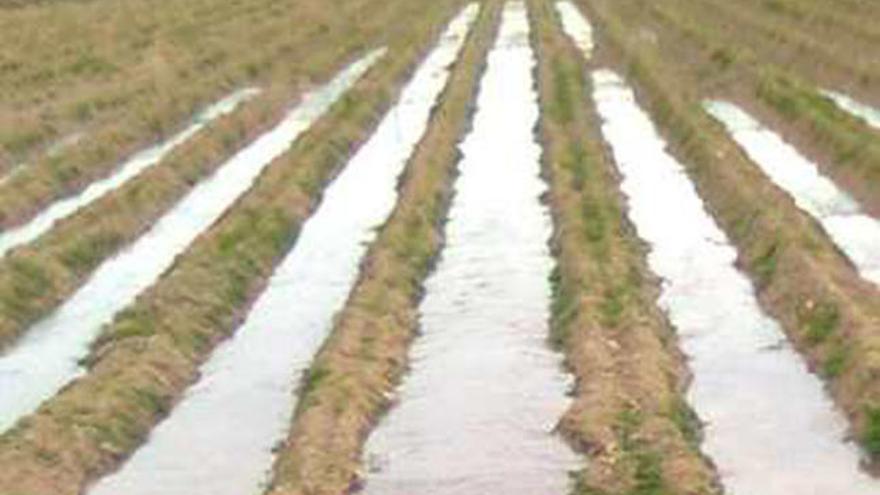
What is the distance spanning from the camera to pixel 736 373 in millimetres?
18344

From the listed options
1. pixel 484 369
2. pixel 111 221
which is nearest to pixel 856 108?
pixel 111 221

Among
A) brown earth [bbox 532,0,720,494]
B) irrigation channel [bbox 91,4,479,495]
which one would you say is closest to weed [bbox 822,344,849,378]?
brown earth [bbox 532,0,720,494]

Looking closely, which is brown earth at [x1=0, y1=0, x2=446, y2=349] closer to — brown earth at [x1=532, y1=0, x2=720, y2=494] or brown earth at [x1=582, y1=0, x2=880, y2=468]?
brown earth at [x1=532, y1=0, x2=720, y2=494]

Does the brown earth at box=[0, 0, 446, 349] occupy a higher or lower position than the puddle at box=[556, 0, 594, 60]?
higher

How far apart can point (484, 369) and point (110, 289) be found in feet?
23.3

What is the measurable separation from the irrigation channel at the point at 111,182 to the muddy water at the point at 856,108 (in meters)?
→ 12.7

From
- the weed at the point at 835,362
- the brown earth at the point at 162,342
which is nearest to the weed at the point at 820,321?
the weed at the point at 835,362

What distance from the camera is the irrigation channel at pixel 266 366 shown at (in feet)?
53.9

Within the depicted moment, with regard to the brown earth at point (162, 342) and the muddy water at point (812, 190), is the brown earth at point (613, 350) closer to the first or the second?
the muddy water at point (812, 190)

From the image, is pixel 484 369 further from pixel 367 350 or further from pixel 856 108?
pixel 856 108

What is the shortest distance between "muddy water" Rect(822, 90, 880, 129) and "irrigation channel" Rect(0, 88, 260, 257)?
1273 cm

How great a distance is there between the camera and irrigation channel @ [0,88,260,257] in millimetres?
28250

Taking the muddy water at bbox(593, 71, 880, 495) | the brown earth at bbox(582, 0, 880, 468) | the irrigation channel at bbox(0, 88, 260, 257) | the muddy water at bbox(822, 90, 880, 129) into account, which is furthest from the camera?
the muddy water at bbox(822, 90, 880, 129)

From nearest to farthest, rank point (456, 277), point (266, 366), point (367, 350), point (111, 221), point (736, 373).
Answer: point (736, 373) < point (367, 350) < point (266, 366) < point (456, 277) < point (111, 221)
